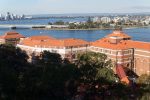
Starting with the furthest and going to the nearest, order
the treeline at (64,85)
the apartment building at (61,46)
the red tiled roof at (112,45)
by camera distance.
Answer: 1. the apartment building at (61,46)
2. the red tiled roof at (112,45)
3. the treeline at (64,85)

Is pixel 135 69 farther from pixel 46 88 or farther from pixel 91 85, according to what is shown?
pixel 46 88

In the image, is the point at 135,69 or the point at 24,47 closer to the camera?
the point at 135,69

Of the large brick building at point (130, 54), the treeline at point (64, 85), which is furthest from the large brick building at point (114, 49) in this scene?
the treeline at point (64, 85)

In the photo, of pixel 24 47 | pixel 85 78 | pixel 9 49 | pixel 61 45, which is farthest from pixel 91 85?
pixel 24 47

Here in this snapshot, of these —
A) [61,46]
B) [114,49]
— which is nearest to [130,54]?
[114,49]

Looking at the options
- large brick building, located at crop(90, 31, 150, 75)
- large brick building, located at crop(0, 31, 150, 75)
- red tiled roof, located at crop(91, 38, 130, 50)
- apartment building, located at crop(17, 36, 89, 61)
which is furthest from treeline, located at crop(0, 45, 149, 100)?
apartment building, located at crop(17, 36, 89, 61)

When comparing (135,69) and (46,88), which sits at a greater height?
(46,88)

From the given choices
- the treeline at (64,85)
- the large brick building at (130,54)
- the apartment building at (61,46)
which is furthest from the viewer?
the apartment building at (61,46)

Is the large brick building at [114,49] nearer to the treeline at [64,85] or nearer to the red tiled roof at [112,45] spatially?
the red tiled roof at [112,45]

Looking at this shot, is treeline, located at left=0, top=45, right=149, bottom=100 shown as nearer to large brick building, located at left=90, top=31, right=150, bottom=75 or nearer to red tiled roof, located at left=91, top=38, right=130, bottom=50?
large brick building, located at left=90, top=31, right=150, bottom=75

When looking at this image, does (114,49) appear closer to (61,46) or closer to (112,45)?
(112,45)

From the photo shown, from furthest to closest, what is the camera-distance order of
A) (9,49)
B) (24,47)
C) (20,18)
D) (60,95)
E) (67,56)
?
(20,18) < (24,47) < (67,56) < (9,49) < (60,95)
